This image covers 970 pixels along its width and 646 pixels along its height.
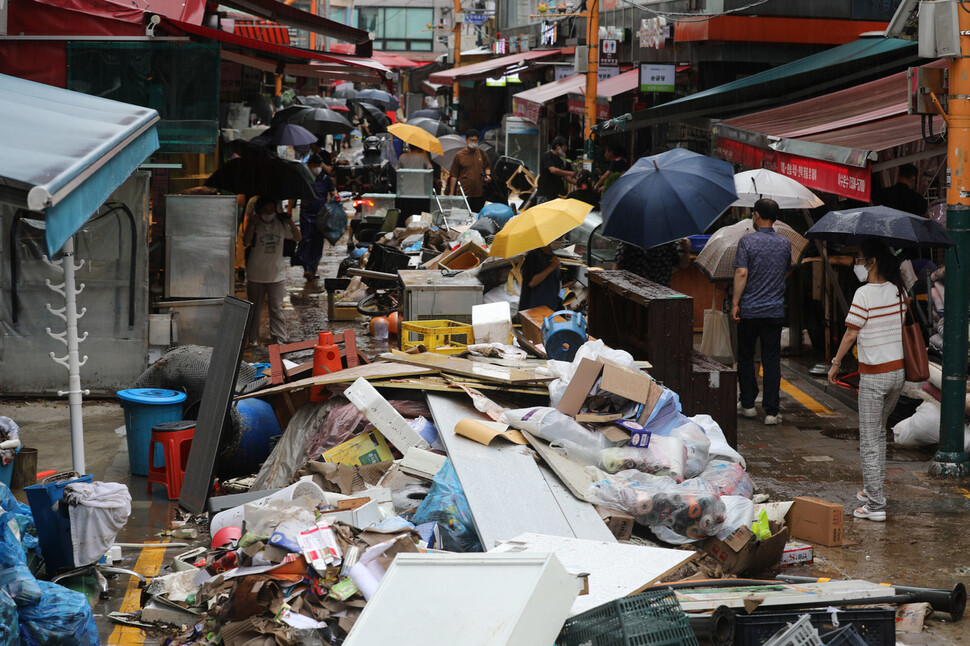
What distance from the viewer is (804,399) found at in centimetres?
1137

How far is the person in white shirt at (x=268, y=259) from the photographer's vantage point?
43.9ft

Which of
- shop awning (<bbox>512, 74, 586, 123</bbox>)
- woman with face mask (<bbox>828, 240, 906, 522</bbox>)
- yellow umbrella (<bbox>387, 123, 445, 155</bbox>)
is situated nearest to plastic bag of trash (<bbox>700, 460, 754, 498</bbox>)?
woman with face mask (<bbox>828, 240, 906, 522</bbox>)

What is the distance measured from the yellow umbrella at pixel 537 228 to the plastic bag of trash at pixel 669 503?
3.95m

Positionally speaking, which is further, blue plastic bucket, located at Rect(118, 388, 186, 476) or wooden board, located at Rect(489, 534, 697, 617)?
blue plastic bucket, located at Rect(118, 388, 186, 476)

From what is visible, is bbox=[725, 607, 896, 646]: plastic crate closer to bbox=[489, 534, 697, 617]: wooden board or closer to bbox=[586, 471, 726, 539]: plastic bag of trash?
bbox=[489, 534, 697, 617]: wooden board

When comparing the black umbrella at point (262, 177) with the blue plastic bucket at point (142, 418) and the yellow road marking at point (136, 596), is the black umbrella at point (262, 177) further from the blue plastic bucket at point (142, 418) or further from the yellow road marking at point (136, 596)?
the yellow road marking at point (136, 596)

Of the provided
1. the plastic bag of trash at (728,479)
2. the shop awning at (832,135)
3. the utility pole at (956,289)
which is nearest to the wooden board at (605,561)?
the plastic bag of trash at (728,479)

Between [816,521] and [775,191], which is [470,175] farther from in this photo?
[816,521]

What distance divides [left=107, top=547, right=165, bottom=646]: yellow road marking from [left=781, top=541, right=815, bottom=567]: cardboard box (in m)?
3.95

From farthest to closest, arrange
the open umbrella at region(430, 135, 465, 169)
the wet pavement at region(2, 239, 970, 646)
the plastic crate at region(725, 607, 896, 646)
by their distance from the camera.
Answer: the open umbrella at region(430, 135, 465, 169)
the wet pavement at region(2, 239, 970, 646)
the plastic crate at region(725, 607, 896, 646)

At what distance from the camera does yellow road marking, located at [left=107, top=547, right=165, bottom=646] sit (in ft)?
19.4

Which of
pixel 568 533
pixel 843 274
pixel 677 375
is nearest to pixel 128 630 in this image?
pixel 568 533

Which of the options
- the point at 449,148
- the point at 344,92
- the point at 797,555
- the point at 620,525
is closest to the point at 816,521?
the point at 797,555

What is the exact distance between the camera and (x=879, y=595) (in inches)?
223
